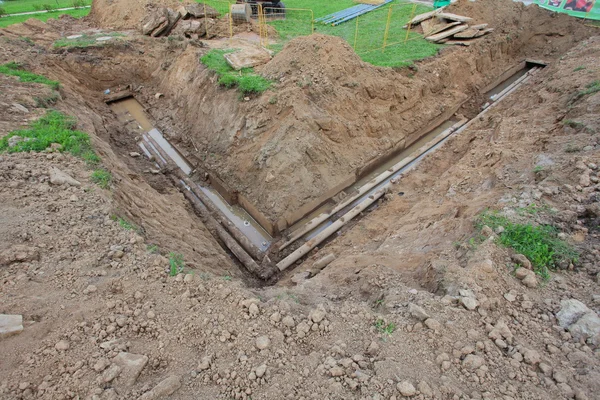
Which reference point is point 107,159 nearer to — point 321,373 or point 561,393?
point 321,373

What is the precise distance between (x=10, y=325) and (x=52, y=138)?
560cm

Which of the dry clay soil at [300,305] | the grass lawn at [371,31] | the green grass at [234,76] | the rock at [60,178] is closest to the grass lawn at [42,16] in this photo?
the grass lawn at [371,31]

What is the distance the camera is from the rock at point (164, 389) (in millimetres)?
3066

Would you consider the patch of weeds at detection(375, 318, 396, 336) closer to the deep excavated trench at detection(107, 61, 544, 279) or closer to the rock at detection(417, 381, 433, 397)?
the rock at detection(417, 381, 433, 397)

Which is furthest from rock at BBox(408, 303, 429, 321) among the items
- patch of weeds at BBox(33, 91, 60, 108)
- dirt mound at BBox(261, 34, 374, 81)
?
patch of weeds at BBox(33, 91, 60, 108)

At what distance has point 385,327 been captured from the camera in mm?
3766

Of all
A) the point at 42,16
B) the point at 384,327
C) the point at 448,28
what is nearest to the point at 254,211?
the point at 384,327

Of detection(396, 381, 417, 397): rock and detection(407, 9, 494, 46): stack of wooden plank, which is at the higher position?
detection(407, 9, 494, 46): stack of wooden plank

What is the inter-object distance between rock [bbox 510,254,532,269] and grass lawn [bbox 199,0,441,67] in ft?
32.0

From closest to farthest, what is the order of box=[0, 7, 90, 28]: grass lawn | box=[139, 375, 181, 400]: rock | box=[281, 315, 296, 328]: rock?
box=[139, 375, 181, 400]: rock
box=[281, 315, 296, 328]: rock
box=[0, 7, 90, 28]: grass lawn

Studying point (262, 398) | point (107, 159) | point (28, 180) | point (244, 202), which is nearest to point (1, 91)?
point (107, 159)

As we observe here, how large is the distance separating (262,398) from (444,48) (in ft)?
52.4

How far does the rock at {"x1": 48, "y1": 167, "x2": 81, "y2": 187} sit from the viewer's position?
20.1 feet

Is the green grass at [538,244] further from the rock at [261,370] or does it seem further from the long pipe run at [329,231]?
the long pipe run at [329,231]
